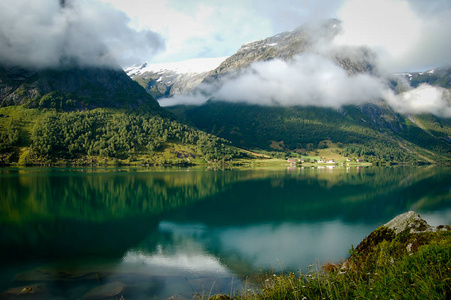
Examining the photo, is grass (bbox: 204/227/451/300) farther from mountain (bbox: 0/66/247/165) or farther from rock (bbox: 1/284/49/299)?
mountain (bbox: 0/66/247/165)

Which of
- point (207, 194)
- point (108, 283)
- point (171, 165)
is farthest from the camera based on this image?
point (171, 165)

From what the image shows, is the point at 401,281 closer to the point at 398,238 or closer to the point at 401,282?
the point at 401,282

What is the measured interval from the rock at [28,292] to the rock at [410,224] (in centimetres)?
1871

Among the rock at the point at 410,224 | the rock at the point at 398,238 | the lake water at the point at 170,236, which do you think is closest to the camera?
the rock at the point at 398,238

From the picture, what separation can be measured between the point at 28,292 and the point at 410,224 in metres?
20.6

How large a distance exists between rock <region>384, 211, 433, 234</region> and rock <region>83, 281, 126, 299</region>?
15.0 metres

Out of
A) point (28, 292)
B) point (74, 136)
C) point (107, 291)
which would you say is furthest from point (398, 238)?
point (74, 136)

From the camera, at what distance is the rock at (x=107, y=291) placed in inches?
656

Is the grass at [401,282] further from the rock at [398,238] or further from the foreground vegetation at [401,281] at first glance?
A: the rock at [398,238]

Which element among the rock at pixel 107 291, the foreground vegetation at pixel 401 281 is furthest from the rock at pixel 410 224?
the rock at pixel 107 291

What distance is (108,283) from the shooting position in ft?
60.4

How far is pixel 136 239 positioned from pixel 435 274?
28.1 meters

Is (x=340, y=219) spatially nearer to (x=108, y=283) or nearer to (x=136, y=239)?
(x=136, y=239)

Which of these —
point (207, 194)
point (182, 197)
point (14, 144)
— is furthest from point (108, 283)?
point (14, 144)
